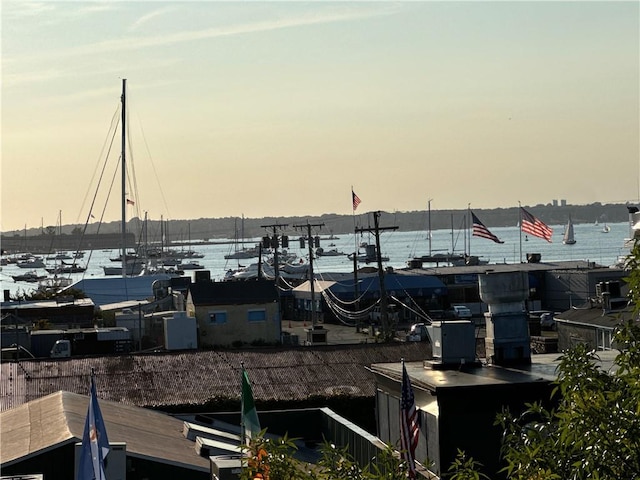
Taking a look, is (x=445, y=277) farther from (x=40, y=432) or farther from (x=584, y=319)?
(x=40, y=432)

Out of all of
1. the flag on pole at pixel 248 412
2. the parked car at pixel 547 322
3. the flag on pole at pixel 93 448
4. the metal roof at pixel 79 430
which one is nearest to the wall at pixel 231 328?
the parked car at pixel 547 322

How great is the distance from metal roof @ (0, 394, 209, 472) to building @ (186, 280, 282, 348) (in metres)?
22.9

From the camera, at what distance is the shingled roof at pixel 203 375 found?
99.2 feet

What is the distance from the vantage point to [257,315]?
5022 cm

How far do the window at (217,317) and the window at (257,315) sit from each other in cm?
110

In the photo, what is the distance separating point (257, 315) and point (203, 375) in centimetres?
1798

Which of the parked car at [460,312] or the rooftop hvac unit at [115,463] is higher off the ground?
the rooftop hvac unit at [115,463]

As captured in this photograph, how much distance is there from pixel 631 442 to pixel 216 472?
9933 mm

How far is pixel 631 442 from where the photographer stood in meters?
9.43

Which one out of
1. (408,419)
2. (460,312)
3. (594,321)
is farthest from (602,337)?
(460,312)

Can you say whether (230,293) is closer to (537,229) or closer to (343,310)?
(537,229)

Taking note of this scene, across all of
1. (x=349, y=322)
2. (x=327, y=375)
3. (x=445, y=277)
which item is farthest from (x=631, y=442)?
(x=445, y=277)

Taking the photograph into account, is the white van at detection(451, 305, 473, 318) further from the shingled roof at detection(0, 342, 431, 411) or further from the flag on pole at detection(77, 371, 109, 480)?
the flag on pole at detection(77, 371, 109, 480)

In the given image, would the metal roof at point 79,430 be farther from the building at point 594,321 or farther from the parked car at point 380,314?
the parked car at point 380,314
